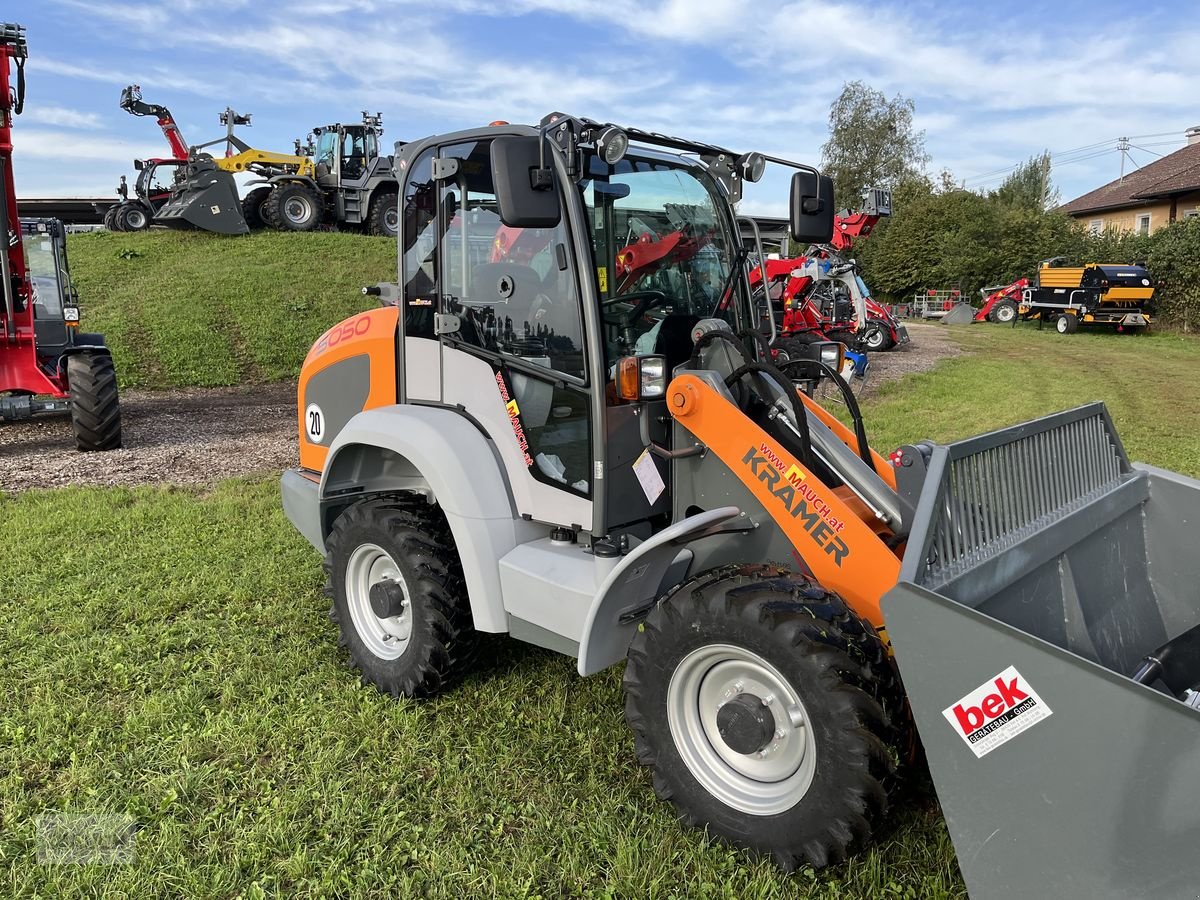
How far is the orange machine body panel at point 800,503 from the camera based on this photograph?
251cm

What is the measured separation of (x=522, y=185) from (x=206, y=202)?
2085cm

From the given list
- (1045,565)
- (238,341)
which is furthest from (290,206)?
(1045,565)

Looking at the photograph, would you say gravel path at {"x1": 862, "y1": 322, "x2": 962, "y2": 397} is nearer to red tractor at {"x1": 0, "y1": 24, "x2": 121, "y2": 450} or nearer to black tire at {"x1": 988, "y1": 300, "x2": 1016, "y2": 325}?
black tire at {"x1": 988, "y1": 300, "x2": 1016, "y2": 325}

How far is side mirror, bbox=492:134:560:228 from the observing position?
248 centimetres

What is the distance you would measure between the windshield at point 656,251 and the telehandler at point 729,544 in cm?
1

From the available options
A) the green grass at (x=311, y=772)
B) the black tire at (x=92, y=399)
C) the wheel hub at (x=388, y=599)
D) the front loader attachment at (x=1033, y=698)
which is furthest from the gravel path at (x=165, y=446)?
the front loader attachment at (x=1033, y=698)

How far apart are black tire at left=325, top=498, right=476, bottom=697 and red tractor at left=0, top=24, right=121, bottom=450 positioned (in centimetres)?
545

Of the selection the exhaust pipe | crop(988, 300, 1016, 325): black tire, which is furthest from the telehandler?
crop(988, 300, 1016, 325): black tire

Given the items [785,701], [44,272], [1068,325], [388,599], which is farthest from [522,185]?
[1068,325]

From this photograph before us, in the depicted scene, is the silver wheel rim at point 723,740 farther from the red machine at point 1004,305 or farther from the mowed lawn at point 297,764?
the red machine at point 1004,305

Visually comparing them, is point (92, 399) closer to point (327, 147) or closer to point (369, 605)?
point (369, 605)

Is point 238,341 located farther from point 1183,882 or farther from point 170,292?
point 1183,882

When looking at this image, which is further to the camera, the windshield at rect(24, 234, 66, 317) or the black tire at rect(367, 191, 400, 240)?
the black tire at rect(367, 191, 400, 240)

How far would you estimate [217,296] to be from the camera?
16.1m
